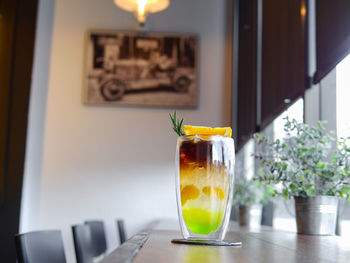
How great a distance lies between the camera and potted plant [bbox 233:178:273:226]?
2.93m

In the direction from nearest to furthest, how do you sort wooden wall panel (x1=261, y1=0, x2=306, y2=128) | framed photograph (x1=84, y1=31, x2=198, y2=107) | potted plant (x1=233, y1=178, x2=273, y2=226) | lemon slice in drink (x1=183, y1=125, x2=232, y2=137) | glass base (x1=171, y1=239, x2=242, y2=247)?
1. glass base (x1=171, y1=239, x2=242, y2=247)
2. lemon slice in drink (x1=183, y1=125, x2=232, y2=137)
3. wooden wall panel (x1=261, y1=0, x2=306, y2=128)
4. potted plant (x1=233, y1=178, x2=273, y2=226)
5. framed photograph (x1=84, y1=31, x2=198, y2=107)

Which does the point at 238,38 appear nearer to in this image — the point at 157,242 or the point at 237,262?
the point at 157,242

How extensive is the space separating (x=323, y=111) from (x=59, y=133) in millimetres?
2717

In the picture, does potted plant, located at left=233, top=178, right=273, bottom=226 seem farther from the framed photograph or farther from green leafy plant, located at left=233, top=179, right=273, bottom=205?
the framed photograph

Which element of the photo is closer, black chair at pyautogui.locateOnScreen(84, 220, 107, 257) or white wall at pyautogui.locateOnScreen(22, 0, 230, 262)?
black chair at pyautogui.locateOnScreen(84, 220, 107, 257)

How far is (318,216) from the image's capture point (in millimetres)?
1561

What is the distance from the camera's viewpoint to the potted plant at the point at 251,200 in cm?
293

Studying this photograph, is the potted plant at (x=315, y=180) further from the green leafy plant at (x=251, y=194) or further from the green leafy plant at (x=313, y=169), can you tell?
the green leafy plant at (x=251, y=194)

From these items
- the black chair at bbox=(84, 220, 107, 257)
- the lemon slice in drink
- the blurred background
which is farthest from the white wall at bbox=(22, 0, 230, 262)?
the lemon slice in drink

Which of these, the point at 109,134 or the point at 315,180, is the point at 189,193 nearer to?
the point at 315,180

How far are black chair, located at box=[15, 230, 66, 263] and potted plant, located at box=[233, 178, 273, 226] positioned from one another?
1.68 metres

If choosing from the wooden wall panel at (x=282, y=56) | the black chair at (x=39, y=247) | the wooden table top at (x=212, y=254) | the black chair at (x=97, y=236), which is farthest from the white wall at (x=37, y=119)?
the wooden table top at (x=212, y=254)

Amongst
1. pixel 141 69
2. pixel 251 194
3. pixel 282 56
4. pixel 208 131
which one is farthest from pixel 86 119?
pixel 208 131

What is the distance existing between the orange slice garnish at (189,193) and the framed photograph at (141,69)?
10.6 ft
